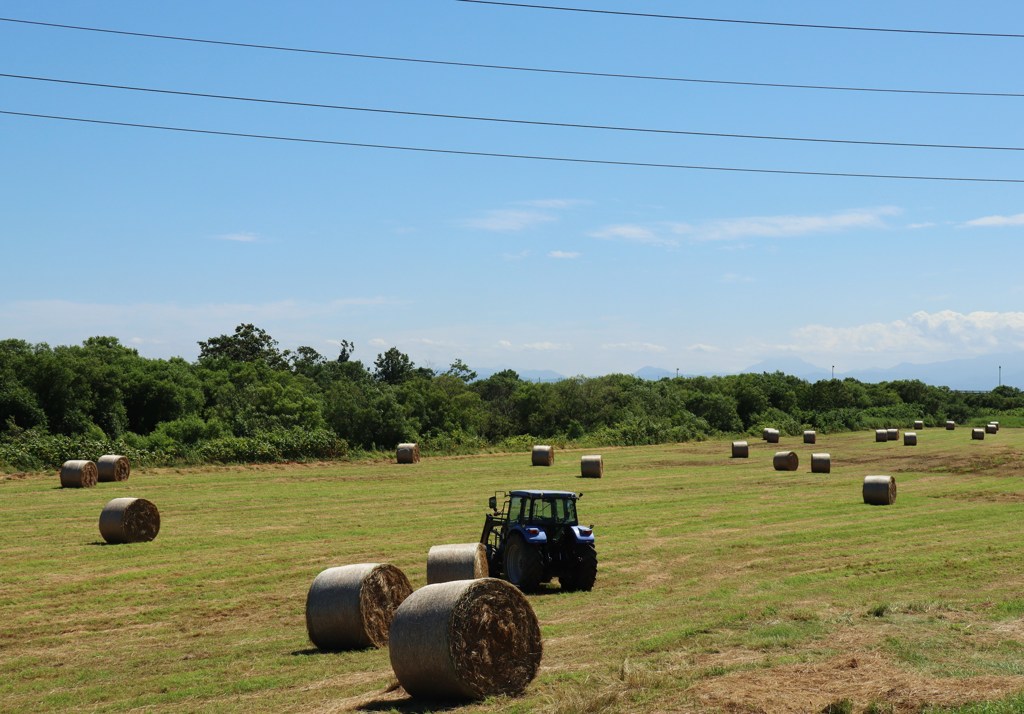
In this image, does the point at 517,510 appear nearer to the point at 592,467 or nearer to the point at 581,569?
the point at 581,569

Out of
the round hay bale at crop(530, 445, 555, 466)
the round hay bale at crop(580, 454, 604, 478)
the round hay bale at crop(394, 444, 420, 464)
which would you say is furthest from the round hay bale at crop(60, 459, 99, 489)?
the round hay bale at crop(530, 445, 555, 466)

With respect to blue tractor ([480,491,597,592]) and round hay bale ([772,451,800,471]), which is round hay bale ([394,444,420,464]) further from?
blue tractor ([480,491,597,592])

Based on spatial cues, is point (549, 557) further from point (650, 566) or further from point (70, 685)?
point (70, 685)

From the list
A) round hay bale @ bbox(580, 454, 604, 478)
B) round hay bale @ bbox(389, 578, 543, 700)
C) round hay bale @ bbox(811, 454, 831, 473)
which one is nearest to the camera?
round hay bale @ bbox(389, 578, 543, 700)

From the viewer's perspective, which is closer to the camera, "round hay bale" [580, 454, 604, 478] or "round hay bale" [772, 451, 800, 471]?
"round hay bale" [580, 454, 604, 478]

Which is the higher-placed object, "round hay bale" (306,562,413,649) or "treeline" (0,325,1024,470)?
"treeline" (0,325,1024,470)

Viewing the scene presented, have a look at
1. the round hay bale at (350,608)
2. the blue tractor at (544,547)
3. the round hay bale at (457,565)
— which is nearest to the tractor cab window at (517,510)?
the blue tractor at (544,547)

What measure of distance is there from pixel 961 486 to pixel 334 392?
5273 centimetres

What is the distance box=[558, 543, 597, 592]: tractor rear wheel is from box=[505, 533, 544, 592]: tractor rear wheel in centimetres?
53

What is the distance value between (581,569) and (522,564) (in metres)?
1.08

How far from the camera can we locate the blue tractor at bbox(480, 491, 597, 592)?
19.5 meters

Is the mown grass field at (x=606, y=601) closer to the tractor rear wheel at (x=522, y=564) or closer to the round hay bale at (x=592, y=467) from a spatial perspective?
the tractor rear wheel at (x=522, y=564)

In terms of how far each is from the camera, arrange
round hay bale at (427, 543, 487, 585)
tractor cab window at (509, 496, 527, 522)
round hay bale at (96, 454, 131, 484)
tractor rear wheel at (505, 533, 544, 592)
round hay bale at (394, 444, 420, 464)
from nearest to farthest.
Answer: round hay bale at (427, 543, 487, 585) → tractor rear wheel at (505, 533, 544, 592) → tractor cab window at (509, 496, 527, 522) → round hay bale at (96, 454, 131, 484) → round hay bale at (394, 444, 420, 464)

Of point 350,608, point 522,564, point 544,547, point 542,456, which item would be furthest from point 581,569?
A: point 542,456
